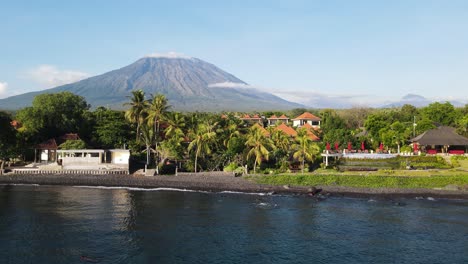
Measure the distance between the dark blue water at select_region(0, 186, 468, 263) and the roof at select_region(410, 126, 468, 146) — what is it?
21105 millimetres

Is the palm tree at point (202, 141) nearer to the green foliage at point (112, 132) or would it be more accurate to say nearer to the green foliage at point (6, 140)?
the green foliage at point (112, 132)

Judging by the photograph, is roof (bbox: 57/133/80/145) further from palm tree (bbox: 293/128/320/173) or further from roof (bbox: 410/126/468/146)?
roof (bbox: 410/126/468/146)

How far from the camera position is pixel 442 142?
55844 millimetres

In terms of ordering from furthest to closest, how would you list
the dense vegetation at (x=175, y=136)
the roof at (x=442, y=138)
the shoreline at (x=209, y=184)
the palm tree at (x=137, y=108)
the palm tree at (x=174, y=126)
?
the roof at (x=442, y=138) < the palm tree at (x=137, y=108) < the palm tree at (x=174, y=126) < the dense vegetation at (x=175, y=136) < the shoreline at (x=209, y=184)

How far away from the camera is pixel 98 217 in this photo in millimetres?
30875

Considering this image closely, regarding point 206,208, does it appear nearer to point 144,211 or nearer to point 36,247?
point 144,211

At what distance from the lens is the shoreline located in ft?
131

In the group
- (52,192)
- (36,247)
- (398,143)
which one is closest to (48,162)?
(52,192)

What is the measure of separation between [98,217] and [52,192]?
13068mm

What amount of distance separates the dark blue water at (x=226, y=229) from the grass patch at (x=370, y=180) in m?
4.37

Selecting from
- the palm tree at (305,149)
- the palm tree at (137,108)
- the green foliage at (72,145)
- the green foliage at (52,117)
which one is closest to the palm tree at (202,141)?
the palm tree at (137,108)

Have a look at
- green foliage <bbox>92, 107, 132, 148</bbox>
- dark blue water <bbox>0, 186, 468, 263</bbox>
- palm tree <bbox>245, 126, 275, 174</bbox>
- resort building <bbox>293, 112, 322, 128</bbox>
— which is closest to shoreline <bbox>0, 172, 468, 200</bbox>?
dark blue water <bbox>0, 186, 468, 263</bbox>

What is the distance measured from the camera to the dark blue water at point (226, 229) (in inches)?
910

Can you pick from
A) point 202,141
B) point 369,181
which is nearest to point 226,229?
point 202,141
